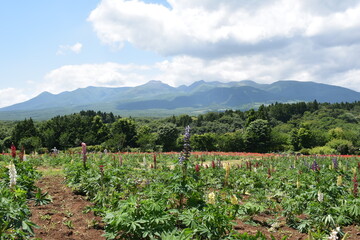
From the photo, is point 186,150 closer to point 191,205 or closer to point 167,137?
point 191,205

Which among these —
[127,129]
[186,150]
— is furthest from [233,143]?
[186,150]

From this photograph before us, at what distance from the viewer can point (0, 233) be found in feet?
9.62

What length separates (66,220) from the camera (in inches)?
219

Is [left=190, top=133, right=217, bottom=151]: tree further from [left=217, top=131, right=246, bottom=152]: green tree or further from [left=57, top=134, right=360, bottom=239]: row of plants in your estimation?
[left=57, top=134, right=360, bottom=239]: row of plants

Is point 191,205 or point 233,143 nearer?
point 191,205

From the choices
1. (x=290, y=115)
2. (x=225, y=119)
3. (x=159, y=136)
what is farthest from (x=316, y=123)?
(x=159, y=136)

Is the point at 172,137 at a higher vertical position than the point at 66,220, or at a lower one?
lower

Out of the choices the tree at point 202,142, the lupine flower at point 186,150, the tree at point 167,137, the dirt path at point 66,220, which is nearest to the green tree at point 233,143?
the tree at point 202,142

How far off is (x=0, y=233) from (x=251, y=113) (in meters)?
59.7

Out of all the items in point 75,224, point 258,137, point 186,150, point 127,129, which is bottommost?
point 258,137

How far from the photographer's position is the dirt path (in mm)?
4871

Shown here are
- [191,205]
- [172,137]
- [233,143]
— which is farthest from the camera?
[172,137]

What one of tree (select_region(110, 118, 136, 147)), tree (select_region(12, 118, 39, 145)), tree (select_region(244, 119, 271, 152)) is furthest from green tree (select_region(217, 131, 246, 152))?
tree (select_region(12, 118, 39, 145))

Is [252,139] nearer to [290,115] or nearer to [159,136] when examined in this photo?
[159,136]
